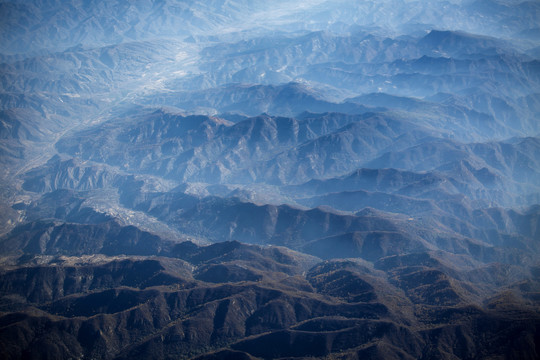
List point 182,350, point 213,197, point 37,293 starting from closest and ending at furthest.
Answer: point 182,350 → point 37,293 → point 213,197

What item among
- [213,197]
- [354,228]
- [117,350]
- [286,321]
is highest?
[213,197]

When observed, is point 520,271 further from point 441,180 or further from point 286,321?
point 286,321

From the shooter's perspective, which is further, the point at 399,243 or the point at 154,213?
the point at 154,213

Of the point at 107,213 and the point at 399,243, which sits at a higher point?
the point at 107,213

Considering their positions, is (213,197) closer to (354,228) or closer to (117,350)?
(354,228)

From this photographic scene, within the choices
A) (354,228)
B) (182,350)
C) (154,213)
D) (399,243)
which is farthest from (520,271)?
(154,213)

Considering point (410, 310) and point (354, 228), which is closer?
point (410, 310)

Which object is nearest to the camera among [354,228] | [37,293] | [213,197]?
[37,293]

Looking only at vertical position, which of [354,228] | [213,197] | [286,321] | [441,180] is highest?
[441,180]

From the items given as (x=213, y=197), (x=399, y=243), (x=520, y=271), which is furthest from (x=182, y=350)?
(x=520, y=271)
